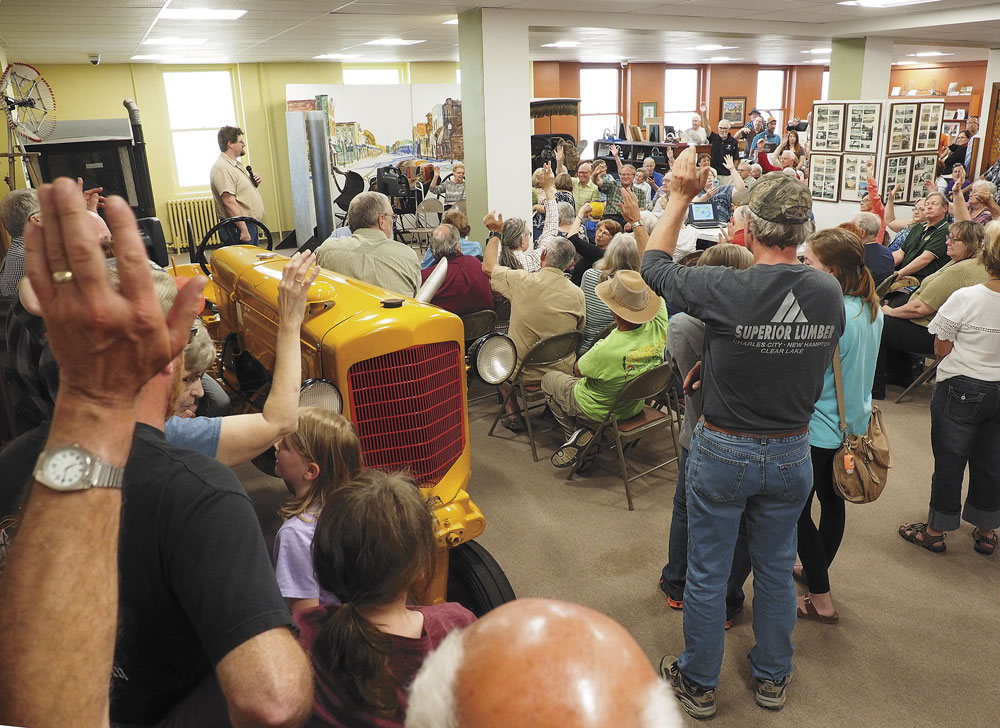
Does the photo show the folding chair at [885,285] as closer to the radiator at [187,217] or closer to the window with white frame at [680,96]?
the radiator at [187,217]

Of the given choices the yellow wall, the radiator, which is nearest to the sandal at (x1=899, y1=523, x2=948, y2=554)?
the radiator

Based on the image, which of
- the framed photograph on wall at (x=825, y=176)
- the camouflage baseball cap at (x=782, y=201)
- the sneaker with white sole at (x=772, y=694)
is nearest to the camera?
the camouflage baseball cap at (x=782, y=201)

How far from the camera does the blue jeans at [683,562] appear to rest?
279 centimetres

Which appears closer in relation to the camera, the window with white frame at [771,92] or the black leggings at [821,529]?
the black leggings at [821,529]

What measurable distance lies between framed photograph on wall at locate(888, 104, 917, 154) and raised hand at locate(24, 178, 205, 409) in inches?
363

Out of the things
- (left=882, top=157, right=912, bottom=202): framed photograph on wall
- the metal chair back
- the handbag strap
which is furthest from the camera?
(left=882, top=157, right=912, bottom=202): framed photograph on wall

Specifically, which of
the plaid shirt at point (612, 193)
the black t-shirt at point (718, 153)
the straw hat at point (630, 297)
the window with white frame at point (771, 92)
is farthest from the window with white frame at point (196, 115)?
the window with white frame at point (771, 92)

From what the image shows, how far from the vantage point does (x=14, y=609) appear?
2.15 ft

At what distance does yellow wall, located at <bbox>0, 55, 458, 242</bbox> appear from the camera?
37.9 ft

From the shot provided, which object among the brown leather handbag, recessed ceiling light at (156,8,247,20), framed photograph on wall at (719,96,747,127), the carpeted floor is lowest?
the carpeted floor

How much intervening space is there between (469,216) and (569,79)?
414 inches

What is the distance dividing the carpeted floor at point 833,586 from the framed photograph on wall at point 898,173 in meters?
5.07

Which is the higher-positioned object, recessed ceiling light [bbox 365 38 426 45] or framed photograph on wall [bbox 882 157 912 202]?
recessed ceiling light [bbox 365 38 426 45]

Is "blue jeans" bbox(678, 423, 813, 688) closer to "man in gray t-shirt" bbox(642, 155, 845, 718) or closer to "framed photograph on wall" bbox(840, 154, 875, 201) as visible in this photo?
"man in gray t-shirt" bbox(642, 155, 845, 718)
